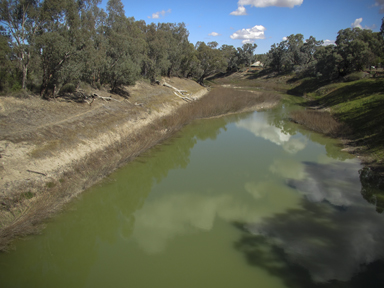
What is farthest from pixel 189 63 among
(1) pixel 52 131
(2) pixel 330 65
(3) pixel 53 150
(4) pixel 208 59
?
(3) pixel 53 150

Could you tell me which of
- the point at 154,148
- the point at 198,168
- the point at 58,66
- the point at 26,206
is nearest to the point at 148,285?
the point at 26,206

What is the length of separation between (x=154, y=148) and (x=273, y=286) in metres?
11.8

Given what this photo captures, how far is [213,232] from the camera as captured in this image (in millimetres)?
9109

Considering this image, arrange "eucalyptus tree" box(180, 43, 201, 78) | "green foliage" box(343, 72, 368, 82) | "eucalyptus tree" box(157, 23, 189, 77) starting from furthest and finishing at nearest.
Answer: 1. "eucalyptus tree" box(180, 43, 201, 78)
2. "eucalyptus tree" box(157, 23, 189, 77)
3. "green foliage" box(343, 72, 368, 82)

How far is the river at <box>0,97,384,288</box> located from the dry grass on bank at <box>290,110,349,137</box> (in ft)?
19.1

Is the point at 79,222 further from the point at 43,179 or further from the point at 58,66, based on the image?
the point at 58,66

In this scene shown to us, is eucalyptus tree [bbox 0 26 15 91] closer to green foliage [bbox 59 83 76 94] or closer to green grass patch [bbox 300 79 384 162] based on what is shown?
green foliage [bbox 59 83 76 94]

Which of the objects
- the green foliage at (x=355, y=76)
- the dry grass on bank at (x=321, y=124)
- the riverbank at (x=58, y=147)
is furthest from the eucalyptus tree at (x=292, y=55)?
the riverbank at (x=58, y=147)

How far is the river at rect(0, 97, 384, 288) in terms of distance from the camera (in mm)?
7305

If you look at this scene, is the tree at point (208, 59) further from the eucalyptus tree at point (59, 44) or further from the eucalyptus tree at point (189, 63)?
the eucalyptus tree at point (59, 44)

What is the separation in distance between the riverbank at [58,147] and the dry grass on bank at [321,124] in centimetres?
1149

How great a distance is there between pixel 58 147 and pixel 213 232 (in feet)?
27.4

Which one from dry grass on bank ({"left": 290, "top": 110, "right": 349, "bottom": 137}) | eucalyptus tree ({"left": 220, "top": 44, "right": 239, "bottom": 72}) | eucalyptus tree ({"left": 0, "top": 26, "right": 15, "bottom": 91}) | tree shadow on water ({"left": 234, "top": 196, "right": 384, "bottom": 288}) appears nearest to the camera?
tree shadow on water ({"left": 234, "top": 196, "right": 384, "bottom": 288})

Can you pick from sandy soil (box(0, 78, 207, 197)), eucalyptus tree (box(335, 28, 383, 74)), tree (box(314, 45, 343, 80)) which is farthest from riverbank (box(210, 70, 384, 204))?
sandy soil (box(0, 78, 207, 197))
